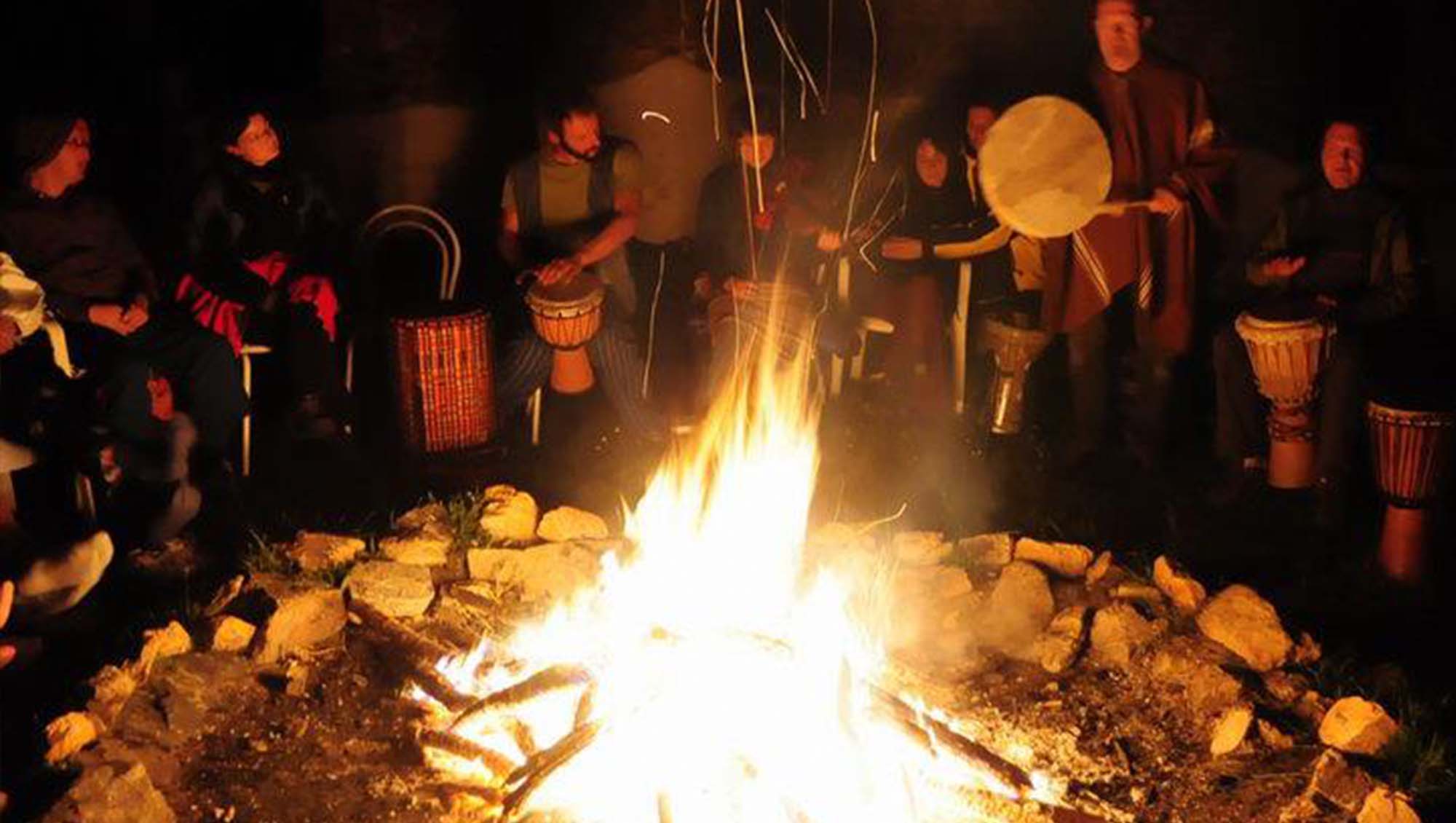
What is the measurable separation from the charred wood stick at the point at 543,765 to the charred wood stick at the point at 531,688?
0.26 metres

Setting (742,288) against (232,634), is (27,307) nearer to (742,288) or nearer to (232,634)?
(232,634)

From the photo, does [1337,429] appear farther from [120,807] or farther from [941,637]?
[120,807]

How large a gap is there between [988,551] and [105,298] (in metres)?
3.78

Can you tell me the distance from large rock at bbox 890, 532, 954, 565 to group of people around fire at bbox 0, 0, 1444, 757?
1.60m

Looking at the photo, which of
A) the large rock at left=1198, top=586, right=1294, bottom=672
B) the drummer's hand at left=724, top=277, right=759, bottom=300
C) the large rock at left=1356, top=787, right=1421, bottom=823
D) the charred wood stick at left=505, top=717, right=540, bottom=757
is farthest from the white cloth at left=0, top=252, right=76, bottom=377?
the large rock at left=1356, top=787, right=1421, bottom=823

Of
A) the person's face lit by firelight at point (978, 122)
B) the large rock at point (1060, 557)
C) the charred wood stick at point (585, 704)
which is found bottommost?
the charred wood stick at point (585, 704)

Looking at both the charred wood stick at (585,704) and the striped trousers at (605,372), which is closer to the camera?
the charred wood stick at (585,704)

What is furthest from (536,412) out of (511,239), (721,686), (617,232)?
(721,686)

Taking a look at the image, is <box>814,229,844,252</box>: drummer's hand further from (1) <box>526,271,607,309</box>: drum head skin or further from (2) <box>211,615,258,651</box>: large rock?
(2) <box>211,615,258,651</box>: large rock

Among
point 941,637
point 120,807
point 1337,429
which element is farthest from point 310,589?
point 1337,429

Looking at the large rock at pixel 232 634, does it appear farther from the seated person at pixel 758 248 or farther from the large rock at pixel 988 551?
the seated person at pixel 758 248

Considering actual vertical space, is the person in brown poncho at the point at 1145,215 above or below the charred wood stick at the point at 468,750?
above

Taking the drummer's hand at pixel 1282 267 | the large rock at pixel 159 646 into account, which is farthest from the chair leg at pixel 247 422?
the drummer's hand at pixel 1282 267

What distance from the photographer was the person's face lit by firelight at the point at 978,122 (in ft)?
24.6
